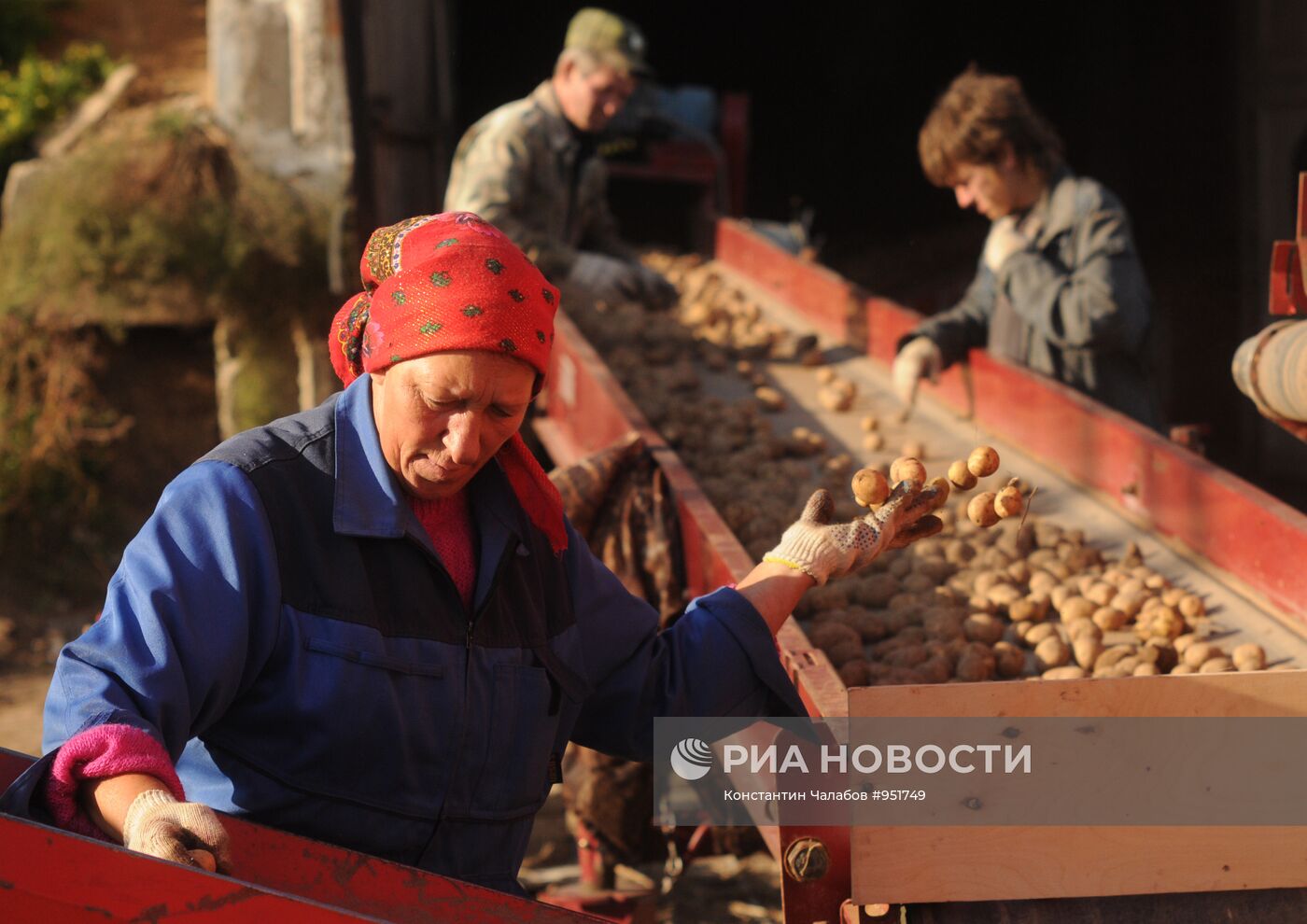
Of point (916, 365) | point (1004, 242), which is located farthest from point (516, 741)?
point (1004, 242)

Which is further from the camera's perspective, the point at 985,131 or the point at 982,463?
the point at 985,131

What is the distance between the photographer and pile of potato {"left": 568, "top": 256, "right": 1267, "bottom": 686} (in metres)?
2.92


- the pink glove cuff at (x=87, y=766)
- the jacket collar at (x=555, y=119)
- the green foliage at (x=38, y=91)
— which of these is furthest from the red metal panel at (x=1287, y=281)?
the green foliage at (x=38, y=91)

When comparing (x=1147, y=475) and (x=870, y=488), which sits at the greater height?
(x=870, y=488)

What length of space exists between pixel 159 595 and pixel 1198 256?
32.0 feet

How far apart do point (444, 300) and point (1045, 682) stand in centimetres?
106

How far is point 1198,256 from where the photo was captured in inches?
395

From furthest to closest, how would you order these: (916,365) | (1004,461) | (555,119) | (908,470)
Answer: (555,119) < (916,365) < (1004,461) < (908,470)

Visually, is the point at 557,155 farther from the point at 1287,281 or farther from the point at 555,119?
the point at 1287,281

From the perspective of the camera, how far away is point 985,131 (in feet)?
14.3

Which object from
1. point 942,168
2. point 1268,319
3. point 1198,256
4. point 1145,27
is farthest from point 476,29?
point 942,168

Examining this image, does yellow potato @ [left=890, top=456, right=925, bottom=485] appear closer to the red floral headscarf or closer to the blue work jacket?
the blue work jacket

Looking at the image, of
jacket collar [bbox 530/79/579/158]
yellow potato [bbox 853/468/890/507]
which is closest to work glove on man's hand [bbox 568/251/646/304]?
jacket collar [bbox 530/79/579/158]

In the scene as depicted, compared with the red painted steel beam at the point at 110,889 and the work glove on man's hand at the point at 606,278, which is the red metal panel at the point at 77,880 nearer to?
the red painted steel beam at the point at 110,889
